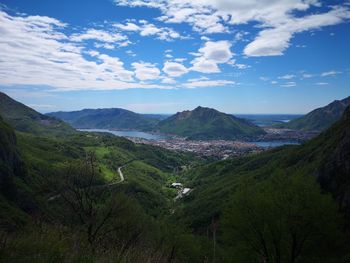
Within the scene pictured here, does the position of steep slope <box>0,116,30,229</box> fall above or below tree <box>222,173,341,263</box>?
below

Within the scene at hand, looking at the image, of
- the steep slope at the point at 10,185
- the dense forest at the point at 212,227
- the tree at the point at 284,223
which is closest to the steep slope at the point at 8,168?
the steep slope at the point at 10,185

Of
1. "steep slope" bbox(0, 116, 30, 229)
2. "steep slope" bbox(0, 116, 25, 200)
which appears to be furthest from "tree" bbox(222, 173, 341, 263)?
"steep slope" bbox(0, 116, 25, 200)

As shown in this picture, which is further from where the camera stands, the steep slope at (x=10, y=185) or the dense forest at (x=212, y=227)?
the steep slope at (x=10, y=185)

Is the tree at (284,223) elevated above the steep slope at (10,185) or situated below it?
above

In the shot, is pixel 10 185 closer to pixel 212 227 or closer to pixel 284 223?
pixel 284 223

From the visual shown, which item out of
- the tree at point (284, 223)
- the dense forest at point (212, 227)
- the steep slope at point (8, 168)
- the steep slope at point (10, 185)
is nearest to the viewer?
the dense forest at point (212, 227)

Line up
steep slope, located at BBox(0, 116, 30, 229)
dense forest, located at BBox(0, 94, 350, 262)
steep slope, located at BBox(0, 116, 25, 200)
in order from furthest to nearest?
1. steep slope, located at BBox(0, 116, 25, 200)
2. steep slope, located at BBox(0, 116, 30, 229)
3. dense forest, located at BBox(0, 94, 350, 262)

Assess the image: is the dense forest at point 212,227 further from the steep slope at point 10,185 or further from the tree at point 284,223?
the steep slope at point 10,185

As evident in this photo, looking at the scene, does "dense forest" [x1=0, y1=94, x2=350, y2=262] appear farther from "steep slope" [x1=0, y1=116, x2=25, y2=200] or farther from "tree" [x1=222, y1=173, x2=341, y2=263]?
"steep slope" [x1=0, y1=116, x2=25, y2=200]

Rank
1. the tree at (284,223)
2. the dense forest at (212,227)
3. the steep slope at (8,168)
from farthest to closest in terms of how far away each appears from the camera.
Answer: the steep slope at (8,168) < the tree at (284,223) < the dense forest at (212,227)
